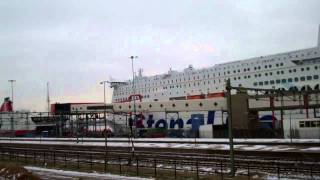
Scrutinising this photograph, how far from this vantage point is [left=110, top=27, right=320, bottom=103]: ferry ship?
8012 centimetres

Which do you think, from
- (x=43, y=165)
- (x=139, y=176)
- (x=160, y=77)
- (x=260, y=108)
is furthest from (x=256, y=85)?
(x=139, y=176)

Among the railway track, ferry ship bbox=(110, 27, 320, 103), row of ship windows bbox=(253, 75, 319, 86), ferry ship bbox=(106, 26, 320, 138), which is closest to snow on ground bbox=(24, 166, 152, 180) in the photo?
the railway track

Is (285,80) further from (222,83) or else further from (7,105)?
(7,105)

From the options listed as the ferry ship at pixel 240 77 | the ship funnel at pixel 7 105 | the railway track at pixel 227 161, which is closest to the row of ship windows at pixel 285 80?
the ferry ship at pixel 240 77

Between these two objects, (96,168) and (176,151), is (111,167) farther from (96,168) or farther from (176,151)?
(176,151)

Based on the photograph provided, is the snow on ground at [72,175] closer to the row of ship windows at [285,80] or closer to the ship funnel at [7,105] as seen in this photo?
Answer: the row of ship windows at [285,80]

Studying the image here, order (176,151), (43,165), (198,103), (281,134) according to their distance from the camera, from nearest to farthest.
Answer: (43,165), (176,151), (281,134), (198,103)

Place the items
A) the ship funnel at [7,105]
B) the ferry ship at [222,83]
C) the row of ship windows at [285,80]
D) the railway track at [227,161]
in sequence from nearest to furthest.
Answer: the railway track at [227,161] < the ferry ship at [222,83] < the row of ship windows at [285,80] < the ship funnel at [7,105]

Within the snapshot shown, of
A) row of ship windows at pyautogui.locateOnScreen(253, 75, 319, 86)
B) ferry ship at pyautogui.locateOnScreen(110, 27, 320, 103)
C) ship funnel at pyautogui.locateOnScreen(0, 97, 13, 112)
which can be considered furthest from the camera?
ship funnel at pyautogui.locateOnScreen(0, 97, 13, 112)

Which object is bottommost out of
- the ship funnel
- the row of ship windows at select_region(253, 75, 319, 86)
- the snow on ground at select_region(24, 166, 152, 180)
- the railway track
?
the snow on ground at select_region(24, 166, 152, 180)

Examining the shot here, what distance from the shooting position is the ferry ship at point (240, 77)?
80.1 meters

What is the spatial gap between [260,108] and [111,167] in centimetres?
3804

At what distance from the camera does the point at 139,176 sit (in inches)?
1008

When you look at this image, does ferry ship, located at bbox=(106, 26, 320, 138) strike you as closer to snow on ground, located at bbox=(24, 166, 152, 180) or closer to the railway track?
the railway track
